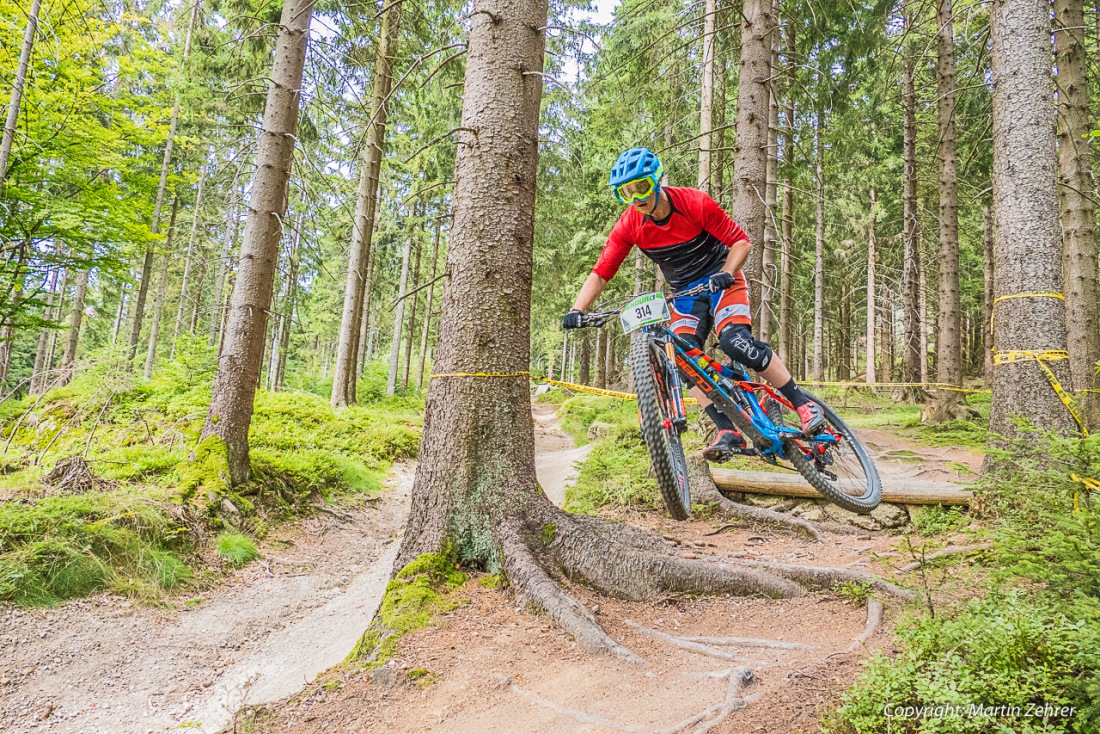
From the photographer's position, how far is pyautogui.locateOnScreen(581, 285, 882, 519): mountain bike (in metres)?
3.52

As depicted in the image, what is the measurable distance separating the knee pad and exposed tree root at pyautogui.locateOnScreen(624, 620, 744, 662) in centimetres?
200

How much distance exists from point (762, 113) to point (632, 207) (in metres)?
5.09

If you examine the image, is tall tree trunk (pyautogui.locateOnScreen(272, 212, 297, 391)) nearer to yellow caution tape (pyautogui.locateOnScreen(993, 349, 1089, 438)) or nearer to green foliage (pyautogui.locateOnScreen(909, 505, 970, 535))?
green foliage (pyautogui.locateOnScreen(909, 505, 970, 535))

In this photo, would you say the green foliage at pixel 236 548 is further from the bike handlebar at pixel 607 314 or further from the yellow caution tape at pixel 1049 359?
the yellow caution tape at pixel 1049 359

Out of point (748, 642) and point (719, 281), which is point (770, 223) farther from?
point (748, 642)

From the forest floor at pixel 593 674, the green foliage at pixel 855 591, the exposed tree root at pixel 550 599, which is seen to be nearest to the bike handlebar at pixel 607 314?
the exposed tree root at pixel 550 599

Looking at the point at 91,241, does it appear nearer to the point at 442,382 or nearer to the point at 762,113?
the point at 442,382

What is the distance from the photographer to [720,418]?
4195mm

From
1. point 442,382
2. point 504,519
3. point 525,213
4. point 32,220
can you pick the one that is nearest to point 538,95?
point 525,213

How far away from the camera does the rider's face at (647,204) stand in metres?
3.69

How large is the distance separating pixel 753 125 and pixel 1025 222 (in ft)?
12.7

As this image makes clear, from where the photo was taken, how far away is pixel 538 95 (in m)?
4.23

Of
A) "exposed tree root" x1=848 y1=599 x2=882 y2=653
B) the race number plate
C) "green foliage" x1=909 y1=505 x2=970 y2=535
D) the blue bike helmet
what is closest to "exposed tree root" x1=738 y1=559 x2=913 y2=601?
"exposed tree root" x1=848 y1=599 x2=882 y2=653

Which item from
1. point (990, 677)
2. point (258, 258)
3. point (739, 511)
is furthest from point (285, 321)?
point (990, 677)
